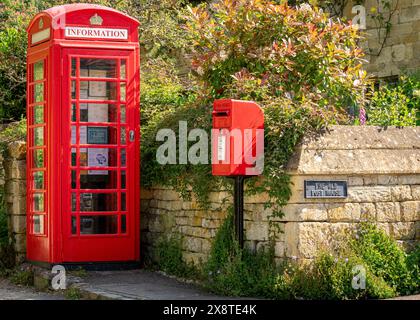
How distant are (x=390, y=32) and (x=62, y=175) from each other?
704cm

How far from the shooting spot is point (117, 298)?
8141mm

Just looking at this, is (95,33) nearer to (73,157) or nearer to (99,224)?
(73,157)

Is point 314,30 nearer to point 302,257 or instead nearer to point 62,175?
point 302,257

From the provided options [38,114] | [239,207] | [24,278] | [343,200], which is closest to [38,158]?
[38,114]

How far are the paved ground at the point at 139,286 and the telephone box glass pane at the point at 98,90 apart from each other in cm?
193

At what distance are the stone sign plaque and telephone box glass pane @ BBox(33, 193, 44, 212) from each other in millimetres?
3380

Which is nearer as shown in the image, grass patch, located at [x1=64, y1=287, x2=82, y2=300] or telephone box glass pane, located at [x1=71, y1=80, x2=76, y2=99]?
grass patch, located at [x1=64, y1=287, x2=82, y2=300]

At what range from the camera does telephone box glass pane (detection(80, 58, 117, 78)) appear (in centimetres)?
977

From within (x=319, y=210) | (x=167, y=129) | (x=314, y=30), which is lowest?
(x=319, y=210)

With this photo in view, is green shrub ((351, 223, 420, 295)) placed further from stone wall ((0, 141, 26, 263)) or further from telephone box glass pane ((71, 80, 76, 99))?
stone wall ((0, 141, 26, 263))

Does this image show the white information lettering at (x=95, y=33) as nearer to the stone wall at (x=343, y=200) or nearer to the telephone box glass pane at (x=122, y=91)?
the telephone box glass pane at (x=122, y=91)

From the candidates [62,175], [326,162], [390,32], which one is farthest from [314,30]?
[390,32]
